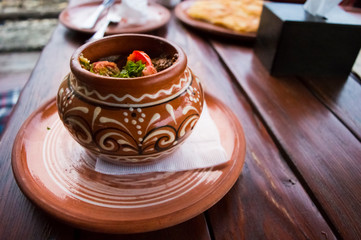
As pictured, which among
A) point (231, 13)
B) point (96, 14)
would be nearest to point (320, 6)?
point (231, 13)

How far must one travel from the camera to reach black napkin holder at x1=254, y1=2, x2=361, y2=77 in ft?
2.51

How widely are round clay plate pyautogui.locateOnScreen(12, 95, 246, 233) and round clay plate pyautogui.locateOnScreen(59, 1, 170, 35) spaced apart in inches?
20.5

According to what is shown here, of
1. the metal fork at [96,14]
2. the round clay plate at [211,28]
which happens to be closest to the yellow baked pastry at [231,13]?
the round clay plate at [211,28]

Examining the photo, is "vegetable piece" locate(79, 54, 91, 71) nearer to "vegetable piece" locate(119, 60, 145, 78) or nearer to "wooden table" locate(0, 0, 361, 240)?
"vegetable piece" locate(119, 60, 145, 78)

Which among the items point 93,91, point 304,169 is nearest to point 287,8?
point 304,169

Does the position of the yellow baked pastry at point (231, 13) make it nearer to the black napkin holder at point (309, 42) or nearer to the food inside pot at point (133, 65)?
the black napkin holder at point (309, 42)

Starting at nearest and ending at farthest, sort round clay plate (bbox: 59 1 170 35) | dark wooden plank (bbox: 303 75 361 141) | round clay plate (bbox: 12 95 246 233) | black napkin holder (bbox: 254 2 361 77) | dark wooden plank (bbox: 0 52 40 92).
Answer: round clay plate (bbox: 12 95 246 233)
dark wooden plank (bbox: 303 75 361 141)
black napkin holder (bbox: 254 2 361 77)
round clay plate (bbox: 59 1 170 35)
dark wooden plank (bbox: 0 52 40 92)

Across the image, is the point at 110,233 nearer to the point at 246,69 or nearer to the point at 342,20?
the point at 246,69

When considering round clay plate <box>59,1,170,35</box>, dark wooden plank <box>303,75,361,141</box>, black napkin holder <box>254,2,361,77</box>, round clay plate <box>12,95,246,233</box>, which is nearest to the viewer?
round clay plate <box>12,95,246,233</box>

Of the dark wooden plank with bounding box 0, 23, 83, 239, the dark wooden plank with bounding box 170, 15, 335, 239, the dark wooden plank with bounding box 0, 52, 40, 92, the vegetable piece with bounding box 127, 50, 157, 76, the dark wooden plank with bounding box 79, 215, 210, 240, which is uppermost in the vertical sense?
the vegetable piece with bounding box 127, 50, 157, 76

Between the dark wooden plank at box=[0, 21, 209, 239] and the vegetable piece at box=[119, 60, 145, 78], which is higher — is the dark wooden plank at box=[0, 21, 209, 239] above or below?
below

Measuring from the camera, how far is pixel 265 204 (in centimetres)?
43

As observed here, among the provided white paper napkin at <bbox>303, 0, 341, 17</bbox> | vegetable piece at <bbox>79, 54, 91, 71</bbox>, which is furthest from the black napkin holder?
vegetable piece at <bbox>79, 54, 91, 71</bbox>

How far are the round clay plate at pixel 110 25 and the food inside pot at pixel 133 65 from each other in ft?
1.58
